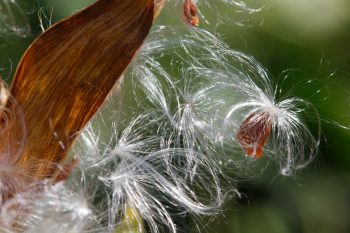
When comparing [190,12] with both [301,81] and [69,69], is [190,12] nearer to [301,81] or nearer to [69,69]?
[69,69]

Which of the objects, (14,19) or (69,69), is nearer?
(69,69)

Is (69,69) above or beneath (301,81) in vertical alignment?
above

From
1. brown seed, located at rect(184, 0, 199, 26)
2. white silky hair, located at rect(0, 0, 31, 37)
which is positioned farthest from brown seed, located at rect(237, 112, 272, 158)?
white silky hair, located at rect(0, 0, 31, 37)

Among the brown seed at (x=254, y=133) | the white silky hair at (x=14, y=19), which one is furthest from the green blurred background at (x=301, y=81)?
the brown seed at (x=254, y=133)

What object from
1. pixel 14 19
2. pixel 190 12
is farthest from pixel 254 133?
pixel 14 19

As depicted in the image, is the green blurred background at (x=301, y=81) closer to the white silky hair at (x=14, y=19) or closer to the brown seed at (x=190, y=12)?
the white silky hair at (x=14, y=19)

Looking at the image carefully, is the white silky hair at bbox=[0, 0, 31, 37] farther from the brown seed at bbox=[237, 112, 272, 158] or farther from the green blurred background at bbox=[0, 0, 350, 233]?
the brown seed at bbox=[237, 112, 272, 158]
